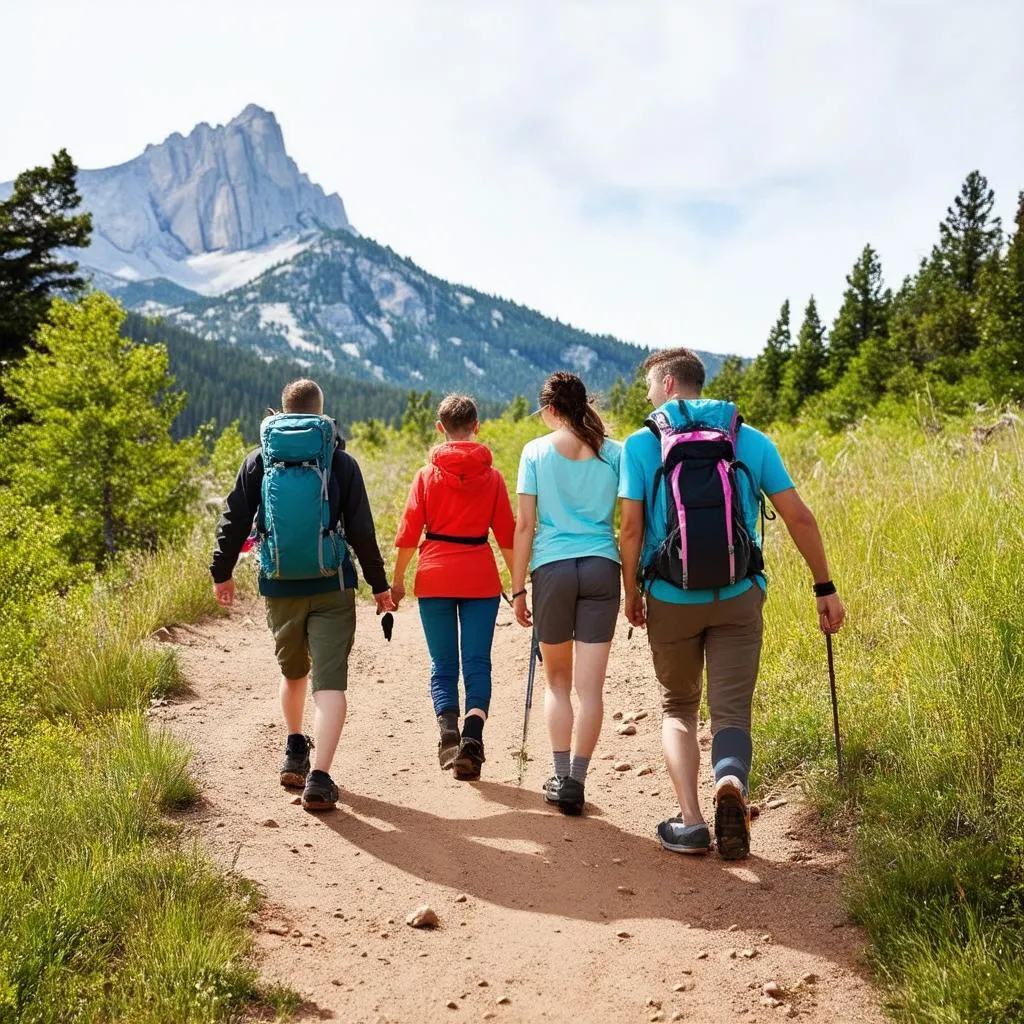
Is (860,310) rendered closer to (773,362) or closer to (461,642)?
(773,362)

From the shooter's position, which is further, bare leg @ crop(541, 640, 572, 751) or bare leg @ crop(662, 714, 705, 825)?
bare leg @ crop(541, 640, 572, 751)

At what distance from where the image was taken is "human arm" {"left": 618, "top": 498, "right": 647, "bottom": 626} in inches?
153

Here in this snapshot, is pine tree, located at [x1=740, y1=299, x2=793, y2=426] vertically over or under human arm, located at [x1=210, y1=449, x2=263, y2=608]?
over

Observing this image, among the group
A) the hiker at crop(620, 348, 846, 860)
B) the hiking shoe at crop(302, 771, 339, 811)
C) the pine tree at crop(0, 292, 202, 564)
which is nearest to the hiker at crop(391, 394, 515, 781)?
the hiking shoe at crop(302, 771, 339, 811)

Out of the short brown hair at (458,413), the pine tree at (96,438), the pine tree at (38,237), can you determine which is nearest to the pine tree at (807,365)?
the pine tree at (38,237)

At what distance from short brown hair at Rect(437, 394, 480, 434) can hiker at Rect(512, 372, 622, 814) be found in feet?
2.08

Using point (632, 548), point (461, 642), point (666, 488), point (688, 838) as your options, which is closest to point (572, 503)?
point (632, 548)

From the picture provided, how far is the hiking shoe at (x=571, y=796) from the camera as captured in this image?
14.7 ft

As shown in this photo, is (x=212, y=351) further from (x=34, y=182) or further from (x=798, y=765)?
(x=798, y=765)

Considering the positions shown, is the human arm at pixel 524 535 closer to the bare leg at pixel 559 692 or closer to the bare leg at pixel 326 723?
the bare leg at pixel 559 692

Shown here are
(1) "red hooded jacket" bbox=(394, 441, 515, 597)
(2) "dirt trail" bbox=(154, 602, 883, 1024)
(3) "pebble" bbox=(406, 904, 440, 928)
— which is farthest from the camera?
(1) "red hooded jacket" bbox=(394, 441, 515, 597)

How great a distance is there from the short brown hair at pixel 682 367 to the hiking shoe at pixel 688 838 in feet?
6.14

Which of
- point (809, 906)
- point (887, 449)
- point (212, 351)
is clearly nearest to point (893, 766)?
point (809, 906)

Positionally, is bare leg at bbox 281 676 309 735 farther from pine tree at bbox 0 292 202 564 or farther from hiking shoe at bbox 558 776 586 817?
pine tree at bbox 0 292 202 564
